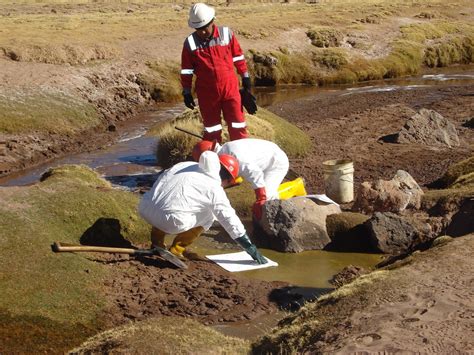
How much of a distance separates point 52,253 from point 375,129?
36.7 feet

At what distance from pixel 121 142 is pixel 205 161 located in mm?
10451

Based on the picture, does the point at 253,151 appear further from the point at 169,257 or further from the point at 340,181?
the point at 340,181

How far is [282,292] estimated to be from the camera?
873 cm

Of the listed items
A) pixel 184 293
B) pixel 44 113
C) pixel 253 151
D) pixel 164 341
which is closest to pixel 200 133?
pixel 253 151

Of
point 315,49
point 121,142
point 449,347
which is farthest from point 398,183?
point 315,49

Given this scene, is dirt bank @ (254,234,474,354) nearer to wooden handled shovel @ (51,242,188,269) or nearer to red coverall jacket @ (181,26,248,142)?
wooden handled shovel @ (51,242,188,269)

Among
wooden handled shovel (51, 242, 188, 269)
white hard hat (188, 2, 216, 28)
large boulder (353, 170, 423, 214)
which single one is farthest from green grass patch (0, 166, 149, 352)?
large boulder (353, 170, 423, 214)

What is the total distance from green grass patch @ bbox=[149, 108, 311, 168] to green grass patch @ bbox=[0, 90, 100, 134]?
4212 millimetres

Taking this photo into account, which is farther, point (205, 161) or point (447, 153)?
point (447, 153)

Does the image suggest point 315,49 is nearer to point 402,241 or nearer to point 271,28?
point 271,28

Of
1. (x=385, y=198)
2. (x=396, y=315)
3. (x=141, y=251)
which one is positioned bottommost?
(x=385, y=198)

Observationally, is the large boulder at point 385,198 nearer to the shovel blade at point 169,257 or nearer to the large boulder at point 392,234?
the large boulder at point 392,234

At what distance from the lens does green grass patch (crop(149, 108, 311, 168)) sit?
49.9ft

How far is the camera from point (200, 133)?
50.4ft
